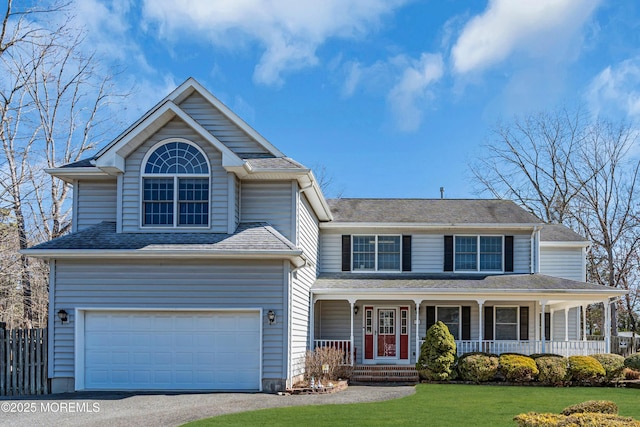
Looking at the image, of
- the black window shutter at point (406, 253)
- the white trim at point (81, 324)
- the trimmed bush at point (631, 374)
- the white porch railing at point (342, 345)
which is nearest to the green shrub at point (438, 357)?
the white porch railing at point (342, 345)

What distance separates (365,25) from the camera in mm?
21641

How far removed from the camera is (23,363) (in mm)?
17031

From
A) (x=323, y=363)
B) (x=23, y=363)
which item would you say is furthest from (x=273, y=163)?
(x=23, y=363)

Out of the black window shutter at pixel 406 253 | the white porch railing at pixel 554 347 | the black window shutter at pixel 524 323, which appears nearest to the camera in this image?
the white porch railing at pixel 554 347

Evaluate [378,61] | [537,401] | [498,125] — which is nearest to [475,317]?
[537,401]

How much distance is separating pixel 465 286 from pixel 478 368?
10.5 ft

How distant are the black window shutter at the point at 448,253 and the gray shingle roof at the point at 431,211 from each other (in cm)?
68

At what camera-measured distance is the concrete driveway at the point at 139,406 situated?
12484 millimetres

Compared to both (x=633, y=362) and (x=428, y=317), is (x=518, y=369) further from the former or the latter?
(x=428, y=317)

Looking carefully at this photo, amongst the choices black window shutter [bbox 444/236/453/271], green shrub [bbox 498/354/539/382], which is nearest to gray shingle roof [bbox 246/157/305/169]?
black window shutter [bbox 444/236/453/271]

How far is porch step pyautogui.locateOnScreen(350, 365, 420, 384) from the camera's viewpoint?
20.8m

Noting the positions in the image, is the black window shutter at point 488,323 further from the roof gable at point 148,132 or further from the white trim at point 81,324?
the roof gable at point 148,132

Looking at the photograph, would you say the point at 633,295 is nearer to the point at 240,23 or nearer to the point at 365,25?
the point at 365,25

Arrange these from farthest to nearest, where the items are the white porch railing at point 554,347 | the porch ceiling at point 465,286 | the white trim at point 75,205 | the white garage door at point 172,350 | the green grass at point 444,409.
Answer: the white porch railing at point 554,347, the porch ceiling at point 465,286, the white trim at point 75,205, the white garage door at point 172,350, the green grass at point 444,409
